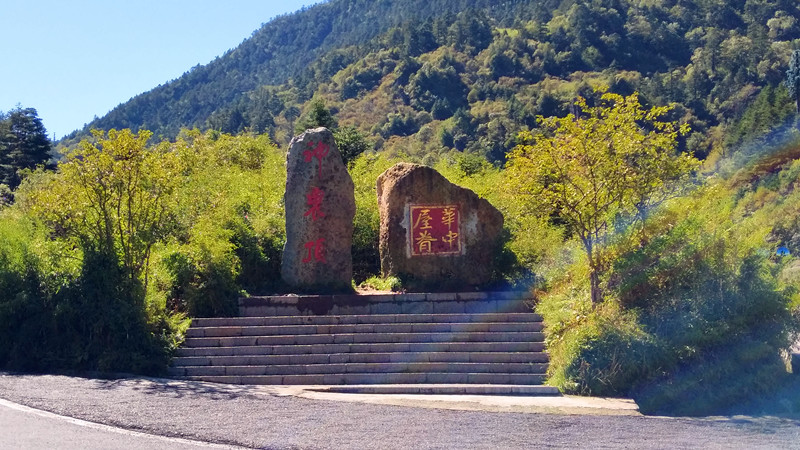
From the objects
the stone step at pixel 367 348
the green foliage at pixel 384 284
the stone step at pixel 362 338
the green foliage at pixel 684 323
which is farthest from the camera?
the green foliage at pixel 384 284

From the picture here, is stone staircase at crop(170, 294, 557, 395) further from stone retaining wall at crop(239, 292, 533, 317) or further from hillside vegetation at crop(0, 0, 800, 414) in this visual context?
hillside vegetation at crop(0, 0, 800, 414)

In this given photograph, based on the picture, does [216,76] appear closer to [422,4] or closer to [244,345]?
[422,4]

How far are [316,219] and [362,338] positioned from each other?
303cm

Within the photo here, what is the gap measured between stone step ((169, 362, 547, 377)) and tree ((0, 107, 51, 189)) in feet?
85.8

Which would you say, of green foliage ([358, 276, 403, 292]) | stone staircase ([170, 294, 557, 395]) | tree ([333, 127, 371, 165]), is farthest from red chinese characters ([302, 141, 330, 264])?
tree ([333, 127, 371, 165])

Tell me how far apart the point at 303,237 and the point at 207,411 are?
574 centimetres

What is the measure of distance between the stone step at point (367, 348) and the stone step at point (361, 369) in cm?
37

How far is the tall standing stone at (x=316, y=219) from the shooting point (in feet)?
45.0

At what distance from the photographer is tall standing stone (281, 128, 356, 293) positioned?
540 inches

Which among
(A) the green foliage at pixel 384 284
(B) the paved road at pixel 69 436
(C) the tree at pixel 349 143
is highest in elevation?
(C) the tree at pixel 349 143

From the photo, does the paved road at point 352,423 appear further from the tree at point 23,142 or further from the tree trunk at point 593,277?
the tree at point 23,142

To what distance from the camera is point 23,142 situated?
33.5 meters

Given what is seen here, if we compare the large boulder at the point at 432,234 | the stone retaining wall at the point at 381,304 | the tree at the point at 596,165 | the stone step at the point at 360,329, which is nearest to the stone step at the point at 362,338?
the stone step at the point at 360,329

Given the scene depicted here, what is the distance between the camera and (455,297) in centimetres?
1272
